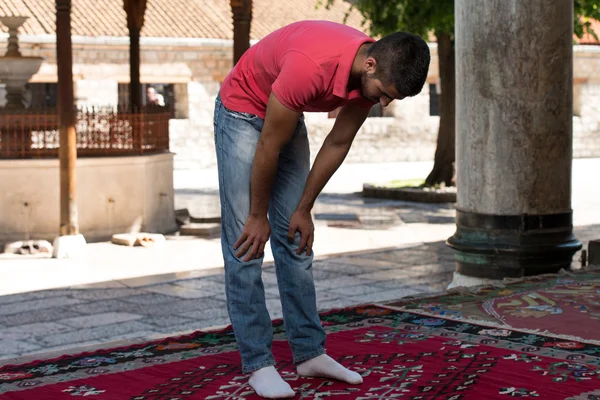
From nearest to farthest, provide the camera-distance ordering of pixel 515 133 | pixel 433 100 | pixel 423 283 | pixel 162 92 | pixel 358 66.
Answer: pixel 358 66 → pixel 515 133 → pixel 423 283 → pixel 162 92 → pixel 433 100

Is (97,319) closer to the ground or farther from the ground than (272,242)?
closer to the ground

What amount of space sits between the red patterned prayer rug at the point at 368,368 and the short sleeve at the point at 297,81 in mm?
1082

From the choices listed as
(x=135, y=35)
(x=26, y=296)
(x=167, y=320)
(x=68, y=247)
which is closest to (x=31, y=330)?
(x=167, y=320)

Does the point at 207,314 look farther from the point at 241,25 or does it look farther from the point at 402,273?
the point at 241,25

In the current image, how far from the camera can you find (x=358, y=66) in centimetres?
368

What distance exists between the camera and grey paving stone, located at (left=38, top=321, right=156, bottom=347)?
5855 mm

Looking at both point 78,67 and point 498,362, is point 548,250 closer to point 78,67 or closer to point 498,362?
point 498,362

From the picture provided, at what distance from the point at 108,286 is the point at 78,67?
42.3ft

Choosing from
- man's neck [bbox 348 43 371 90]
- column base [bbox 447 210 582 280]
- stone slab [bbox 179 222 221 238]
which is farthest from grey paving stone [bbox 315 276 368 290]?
man's neck [bbox 348 43 371 90]

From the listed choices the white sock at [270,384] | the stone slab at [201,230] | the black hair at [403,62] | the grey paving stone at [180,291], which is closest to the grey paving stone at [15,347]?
the grey paving stone at [180,291]

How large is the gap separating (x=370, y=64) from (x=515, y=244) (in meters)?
3.09

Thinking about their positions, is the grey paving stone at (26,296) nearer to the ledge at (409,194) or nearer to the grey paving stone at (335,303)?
the grey paving stone at (335,303)

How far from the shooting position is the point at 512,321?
529 centimetres

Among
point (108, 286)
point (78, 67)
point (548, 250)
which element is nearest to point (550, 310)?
point (548, 250)
